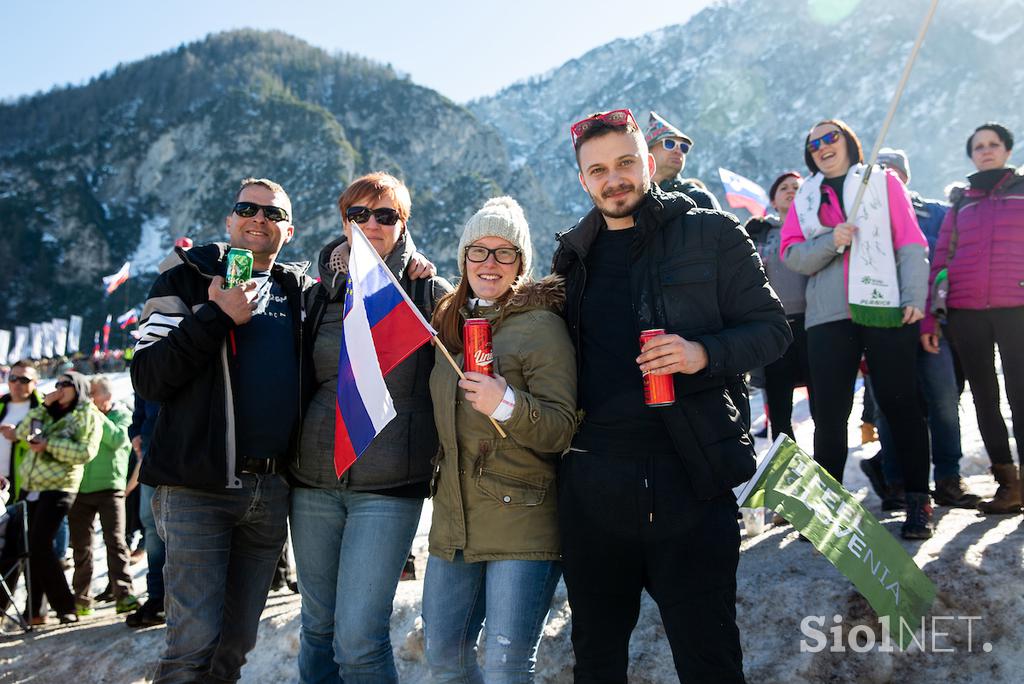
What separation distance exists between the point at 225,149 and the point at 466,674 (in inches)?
4224

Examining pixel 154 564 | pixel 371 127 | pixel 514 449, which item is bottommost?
pixel 154 564

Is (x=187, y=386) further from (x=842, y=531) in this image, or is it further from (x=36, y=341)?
(x=36, y=341)

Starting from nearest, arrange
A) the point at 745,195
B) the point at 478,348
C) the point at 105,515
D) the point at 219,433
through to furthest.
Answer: the point at 478,348
the point at 219,433
the point at 105,515
the point at 745,195

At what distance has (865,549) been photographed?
9.30 feet

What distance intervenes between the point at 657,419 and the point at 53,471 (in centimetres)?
584

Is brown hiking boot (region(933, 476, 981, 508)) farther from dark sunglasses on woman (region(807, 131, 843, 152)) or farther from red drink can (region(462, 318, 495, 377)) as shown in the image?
red drink can (region(462, 318, 495, 377))

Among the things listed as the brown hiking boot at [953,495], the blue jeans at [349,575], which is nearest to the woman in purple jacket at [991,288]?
the brown hiking boot at [953,495]

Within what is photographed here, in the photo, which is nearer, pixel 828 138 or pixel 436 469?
pixel 436 469

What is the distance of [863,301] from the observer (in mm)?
3408

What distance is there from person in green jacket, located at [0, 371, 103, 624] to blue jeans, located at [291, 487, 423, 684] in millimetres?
4118

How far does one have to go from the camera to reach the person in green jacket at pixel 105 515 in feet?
19.8

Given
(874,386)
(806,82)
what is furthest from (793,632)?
(806,82)

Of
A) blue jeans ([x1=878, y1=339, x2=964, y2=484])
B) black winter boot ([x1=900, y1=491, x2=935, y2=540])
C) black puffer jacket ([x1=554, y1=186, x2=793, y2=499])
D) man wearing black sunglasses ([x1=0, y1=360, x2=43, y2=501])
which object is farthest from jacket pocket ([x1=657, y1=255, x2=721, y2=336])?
man wearing black sunglasses ([x1=0, y1=360, x2=43, y2=501])

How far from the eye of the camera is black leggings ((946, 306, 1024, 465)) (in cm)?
374
